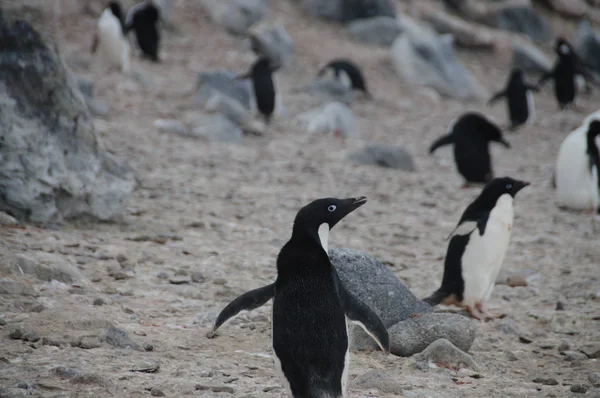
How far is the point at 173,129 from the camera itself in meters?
8.80

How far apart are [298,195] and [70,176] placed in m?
2.51

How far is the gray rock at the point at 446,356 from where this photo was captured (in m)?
3.40

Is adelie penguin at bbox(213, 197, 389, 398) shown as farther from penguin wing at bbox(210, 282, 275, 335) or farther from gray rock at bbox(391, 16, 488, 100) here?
gray rock at bbox(391, 16, 488, 100)

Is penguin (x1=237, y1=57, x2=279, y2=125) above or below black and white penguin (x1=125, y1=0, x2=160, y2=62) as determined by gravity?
below

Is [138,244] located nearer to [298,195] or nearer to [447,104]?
[298,195]

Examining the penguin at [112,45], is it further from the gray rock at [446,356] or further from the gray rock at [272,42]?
the gray rock at [446,356]

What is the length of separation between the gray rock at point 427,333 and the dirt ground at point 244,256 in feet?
0.26

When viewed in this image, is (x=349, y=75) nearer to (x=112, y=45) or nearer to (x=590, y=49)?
(x=112, y=45)

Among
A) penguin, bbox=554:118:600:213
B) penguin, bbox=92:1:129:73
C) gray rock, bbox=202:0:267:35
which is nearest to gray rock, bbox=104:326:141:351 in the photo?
penguin, bbox=554:118:600:213

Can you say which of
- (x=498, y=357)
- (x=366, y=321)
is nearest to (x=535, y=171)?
(x=498, y=357)

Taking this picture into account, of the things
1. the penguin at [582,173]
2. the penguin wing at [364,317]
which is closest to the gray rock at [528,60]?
the penguin at [582,173]

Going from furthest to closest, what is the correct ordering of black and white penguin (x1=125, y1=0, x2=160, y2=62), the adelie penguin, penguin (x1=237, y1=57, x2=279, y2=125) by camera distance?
black and white penguin (x1=125, y1=0, x2=160, y2=62) < penguin (x1=237, y1=57, x2=279, y2=125) < the adelie penguin

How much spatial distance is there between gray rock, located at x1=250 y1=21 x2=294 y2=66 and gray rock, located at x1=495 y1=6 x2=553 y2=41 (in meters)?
7.87

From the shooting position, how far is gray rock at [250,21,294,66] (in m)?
14.0
